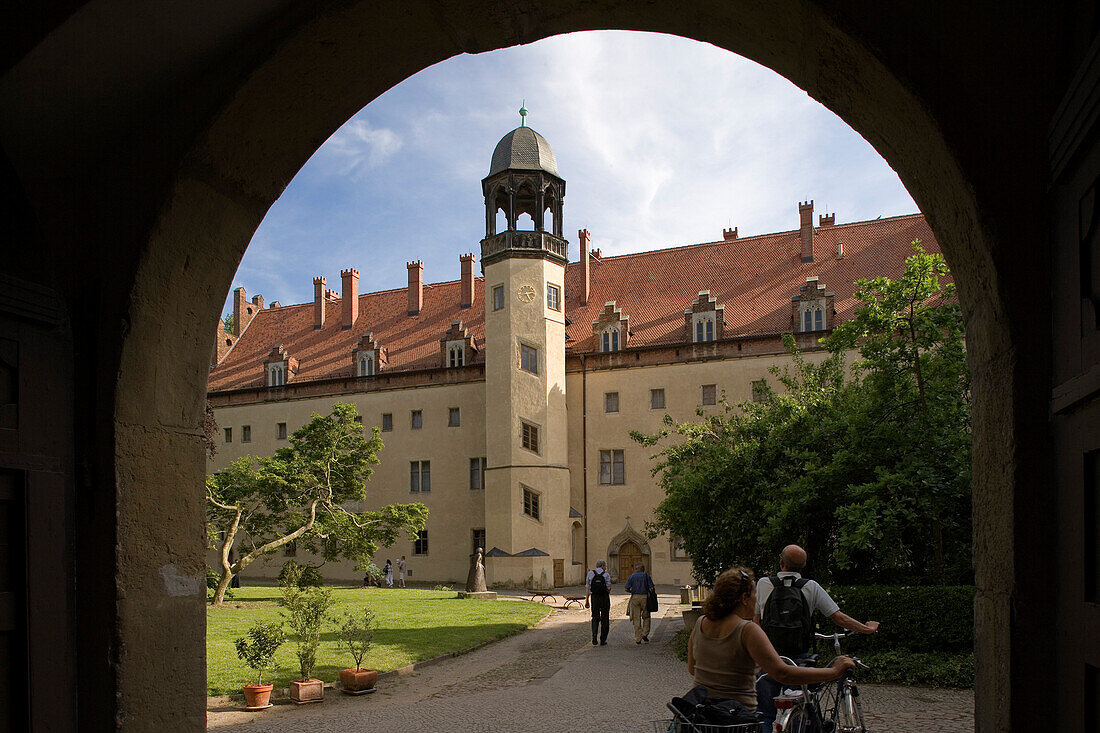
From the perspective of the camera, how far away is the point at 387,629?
20.9 m

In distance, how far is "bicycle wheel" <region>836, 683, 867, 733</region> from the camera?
21.6 ft

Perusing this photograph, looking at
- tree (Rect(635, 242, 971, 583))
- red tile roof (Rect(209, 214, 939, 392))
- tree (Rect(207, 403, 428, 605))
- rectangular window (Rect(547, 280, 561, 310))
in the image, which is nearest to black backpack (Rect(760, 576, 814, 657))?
tree (Rect(635, 242, 971, 583))

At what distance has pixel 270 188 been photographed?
4293 millimetres

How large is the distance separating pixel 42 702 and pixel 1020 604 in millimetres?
3464

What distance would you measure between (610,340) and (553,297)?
3.37 metres

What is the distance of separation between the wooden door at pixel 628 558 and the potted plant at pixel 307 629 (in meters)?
26.4

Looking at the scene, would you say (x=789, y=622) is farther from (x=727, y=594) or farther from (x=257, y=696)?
(x=257, y=696)

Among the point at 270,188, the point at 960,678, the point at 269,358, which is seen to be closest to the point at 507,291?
the point at 269,358

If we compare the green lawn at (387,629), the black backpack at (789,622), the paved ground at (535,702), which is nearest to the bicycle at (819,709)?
the black backpack at (789,622)

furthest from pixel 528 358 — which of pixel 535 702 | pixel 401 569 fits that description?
pixel 535 702

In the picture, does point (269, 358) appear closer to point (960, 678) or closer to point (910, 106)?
point (960, 678)

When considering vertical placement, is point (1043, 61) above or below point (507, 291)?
below

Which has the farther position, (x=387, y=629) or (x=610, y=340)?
(x=610, y=340)

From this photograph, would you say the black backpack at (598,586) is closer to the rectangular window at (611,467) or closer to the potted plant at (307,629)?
the potted plant at (307,629)
